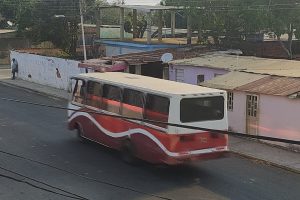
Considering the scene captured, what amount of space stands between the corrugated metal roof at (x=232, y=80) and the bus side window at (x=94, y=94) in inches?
195

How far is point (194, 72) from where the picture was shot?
72.7 ft

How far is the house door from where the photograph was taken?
1755cm

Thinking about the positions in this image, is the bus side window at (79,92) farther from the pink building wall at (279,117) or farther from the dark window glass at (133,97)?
the pink building wall at (279,117)

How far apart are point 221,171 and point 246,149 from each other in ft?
9.04

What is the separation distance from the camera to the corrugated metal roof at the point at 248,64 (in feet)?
61.7

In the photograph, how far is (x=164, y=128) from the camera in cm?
1270

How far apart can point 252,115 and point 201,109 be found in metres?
5.30

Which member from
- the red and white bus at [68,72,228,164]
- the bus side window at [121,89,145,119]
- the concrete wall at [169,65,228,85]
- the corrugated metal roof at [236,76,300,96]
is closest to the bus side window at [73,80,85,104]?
the red and white bus at [68,72,228,164]

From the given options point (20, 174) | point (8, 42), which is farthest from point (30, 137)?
point (8, 42)

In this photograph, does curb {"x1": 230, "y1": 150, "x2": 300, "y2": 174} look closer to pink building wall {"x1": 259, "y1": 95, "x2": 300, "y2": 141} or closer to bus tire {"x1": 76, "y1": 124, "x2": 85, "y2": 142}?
pink building wall {"x1": 259, "y1": 95, "x2": 300, "y2": 141}

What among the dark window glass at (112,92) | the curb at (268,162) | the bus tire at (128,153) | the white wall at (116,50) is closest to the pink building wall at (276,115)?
the curb at (268,162)

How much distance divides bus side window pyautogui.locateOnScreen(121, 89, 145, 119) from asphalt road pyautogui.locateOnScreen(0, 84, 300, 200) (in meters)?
1.50

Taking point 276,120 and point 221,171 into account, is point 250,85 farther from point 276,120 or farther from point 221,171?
point 221,171

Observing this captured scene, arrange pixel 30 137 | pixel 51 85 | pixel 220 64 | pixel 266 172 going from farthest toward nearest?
1. pixel 51 85
2. pixel 220 64
3. pixel 30 137
4. pixel 266 172
